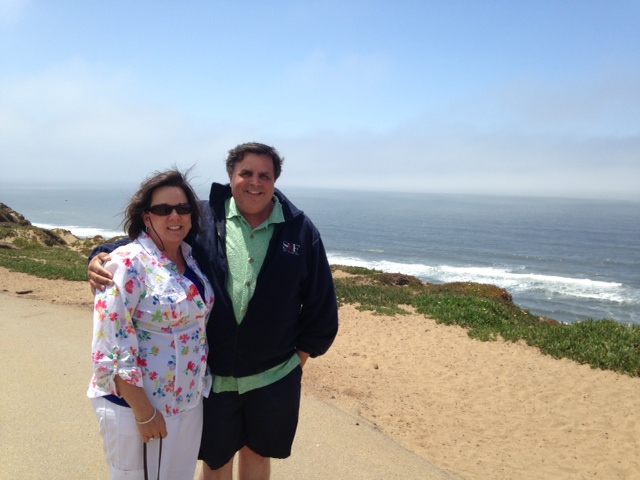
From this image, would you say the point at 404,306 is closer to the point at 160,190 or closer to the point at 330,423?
the point at 330,423

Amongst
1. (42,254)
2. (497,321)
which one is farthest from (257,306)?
(42,254)

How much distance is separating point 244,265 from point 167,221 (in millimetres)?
465

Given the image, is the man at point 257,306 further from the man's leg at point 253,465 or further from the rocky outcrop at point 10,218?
the rocky outcrop at point 10,218

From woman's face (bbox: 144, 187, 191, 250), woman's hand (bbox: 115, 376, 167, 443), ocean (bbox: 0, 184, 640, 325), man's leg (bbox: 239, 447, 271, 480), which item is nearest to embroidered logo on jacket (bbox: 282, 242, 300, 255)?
woman's face (bbox: 144, 187, 191, 250)

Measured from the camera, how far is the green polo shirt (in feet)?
8.55

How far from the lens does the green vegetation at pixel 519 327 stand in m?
8.62

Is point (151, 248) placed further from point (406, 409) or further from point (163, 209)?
point (406, 409)

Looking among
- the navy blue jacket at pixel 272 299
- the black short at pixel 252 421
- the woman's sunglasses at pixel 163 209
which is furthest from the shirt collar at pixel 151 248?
the black short at pixel 252 421

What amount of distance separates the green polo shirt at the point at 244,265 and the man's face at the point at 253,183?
0.09 metres

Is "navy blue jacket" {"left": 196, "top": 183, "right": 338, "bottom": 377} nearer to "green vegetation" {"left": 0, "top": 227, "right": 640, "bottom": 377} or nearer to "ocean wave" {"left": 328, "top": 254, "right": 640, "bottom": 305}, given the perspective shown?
"green vegetation" {"left": 0, "top": 227, "right": 640, "bottom": 377}

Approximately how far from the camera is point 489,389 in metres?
7.35

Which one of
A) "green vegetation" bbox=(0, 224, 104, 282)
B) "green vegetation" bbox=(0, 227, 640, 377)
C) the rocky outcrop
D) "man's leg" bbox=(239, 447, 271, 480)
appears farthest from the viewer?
the rocky outcrop

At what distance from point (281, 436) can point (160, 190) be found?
5.03 feet

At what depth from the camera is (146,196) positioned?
8.05 ft
